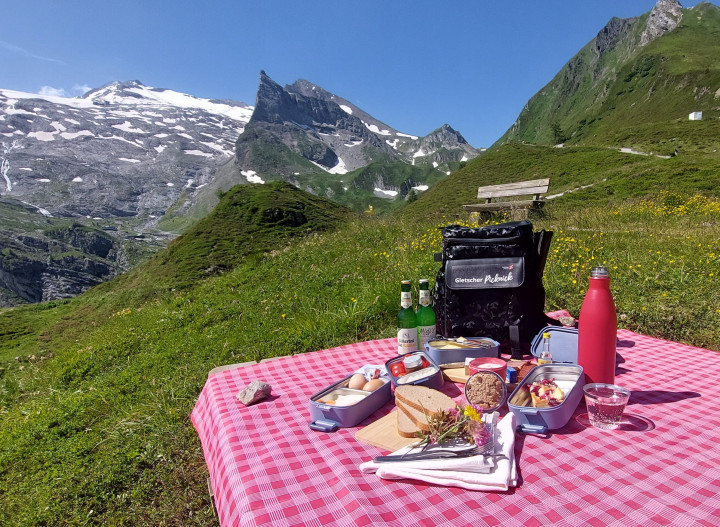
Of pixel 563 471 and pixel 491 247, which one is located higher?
pixel 491 247

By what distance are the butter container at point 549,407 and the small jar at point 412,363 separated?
543 mm

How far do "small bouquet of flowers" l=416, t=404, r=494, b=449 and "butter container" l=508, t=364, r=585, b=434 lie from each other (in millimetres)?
235

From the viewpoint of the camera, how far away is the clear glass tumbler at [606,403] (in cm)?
179

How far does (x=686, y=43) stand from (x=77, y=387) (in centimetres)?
17655

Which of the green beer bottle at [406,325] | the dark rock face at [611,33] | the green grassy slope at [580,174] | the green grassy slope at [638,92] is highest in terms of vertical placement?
the dark rock face at [611,33]

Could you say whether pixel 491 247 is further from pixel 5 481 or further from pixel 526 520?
pixel 5 481

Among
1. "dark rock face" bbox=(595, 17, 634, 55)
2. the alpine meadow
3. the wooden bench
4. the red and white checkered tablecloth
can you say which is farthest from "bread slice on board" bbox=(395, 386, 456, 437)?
"dark rock face" bbox=(595, 17, 634, 55)

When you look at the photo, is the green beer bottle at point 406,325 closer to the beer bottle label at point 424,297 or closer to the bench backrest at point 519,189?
the beer bottle label at point 424,297

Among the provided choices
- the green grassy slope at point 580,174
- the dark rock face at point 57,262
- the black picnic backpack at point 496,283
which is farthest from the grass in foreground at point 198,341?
the dark rock face at point 57,262

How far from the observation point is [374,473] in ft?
5.24

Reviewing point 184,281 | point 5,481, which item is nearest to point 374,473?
point 5,481

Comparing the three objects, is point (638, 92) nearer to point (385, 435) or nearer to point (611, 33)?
point (611, 33)

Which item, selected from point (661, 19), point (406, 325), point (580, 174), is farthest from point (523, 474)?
point (661, 19)

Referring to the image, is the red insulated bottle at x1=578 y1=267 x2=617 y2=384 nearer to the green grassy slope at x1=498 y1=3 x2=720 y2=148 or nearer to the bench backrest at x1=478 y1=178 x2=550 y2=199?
the bench backrest at x1=478 y1=178 x2=550 y2=199
